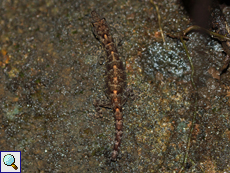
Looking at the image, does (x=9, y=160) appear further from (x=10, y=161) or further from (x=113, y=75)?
(x=113, y=75)

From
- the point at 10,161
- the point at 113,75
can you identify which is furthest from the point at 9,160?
the point at 113,75

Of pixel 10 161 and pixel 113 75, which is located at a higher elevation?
pixel 113 75

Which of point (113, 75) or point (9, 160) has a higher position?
point (113, 75)

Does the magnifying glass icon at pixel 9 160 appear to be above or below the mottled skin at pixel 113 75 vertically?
below

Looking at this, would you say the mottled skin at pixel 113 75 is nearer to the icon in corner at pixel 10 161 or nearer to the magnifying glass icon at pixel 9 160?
the icon in corner at pixel 10 161

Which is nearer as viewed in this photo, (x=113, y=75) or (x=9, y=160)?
(x=9, y=160)

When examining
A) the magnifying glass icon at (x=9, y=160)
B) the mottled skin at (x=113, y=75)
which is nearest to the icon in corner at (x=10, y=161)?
the magnifying glass icon at (x=9, y=160)

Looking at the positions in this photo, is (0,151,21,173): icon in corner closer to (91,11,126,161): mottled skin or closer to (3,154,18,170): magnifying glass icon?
(3,154,18,170): magnifying glass icon

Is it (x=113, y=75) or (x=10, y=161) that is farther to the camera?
(x=113, y=75)
